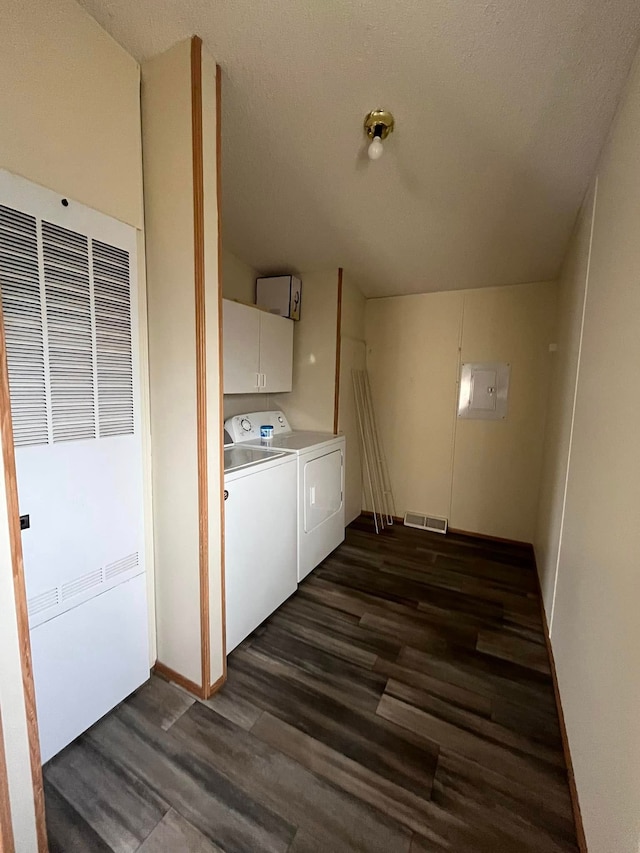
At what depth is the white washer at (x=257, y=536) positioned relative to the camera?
72.4 inches

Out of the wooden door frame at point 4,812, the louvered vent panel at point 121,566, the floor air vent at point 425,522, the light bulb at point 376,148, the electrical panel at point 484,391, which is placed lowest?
the floor air vent at point 425,522

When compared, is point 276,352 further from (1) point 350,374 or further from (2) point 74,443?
(2) point 74,443

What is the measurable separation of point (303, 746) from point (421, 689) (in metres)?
0.62

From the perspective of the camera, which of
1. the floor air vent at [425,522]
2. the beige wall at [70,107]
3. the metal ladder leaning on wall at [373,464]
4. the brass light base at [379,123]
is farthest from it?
the metal ladder leaning on wall at [373,464]

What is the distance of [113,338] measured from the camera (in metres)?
1.46

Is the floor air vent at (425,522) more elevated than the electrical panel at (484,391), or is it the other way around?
the electrical panel at (484,391)

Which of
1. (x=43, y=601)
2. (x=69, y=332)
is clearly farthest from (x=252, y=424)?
(x=43, y=601)

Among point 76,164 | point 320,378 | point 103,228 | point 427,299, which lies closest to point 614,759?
point 103,228

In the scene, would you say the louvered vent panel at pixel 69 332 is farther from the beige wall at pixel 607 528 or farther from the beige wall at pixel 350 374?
the beige wall at pixel 350 374

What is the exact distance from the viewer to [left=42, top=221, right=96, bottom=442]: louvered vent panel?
1258 mm

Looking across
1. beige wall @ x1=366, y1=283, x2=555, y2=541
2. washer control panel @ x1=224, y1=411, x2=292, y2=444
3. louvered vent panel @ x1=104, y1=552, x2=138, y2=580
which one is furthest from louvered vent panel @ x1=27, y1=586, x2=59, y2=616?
beige wall @ x1=366, y1=283, x2=555, y2=541

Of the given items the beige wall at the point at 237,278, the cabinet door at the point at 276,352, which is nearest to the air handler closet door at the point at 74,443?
the cabinet door at the point at 276,352

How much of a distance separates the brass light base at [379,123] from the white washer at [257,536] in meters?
1.73

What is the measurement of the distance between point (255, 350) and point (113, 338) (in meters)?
1.33
